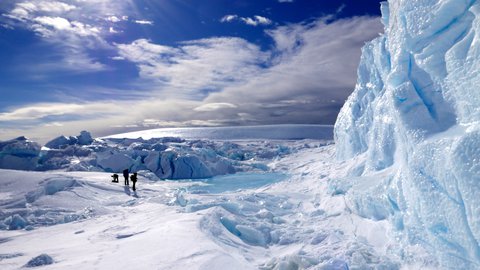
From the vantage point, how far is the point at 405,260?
4.43 meters

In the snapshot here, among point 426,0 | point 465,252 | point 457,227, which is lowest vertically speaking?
point 465,252

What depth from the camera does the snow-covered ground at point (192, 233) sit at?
4.58 meters

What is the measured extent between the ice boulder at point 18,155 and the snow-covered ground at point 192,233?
10422 mm

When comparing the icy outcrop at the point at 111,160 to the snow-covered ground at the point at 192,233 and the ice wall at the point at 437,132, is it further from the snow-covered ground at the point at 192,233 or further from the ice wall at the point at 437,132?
the ice wall at the point at 437,132

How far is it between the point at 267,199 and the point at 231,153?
2072 cm

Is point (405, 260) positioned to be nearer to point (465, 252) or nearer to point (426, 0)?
point (465, 252)

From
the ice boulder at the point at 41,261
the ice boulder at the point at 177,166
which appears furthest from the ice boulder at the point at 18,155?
the ice boulder at the point at 41,261

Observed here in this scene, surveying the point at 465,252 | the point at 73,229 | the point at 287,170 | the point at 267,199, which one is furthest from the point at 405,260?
the point at 287,170

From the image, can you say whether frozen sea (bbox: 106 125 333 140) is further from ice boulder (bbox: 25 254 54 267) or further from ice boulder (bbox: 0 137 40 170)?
ice boulder (bbox: 25 254 54 267)

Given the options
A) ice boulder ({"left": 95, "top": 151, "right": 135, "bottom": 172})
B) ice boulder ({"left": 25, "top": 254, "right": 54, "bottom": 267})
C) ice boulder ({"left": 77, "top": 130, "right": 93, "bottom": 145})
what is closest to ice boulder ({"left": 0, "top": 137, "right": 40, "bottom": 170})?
ice boulder ({"left": 95, "top": 151, "right": 135, "bottom": 172})

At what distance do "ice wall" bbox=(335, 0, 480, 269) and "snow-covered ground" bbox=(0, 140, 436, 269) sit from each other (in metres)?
0.42

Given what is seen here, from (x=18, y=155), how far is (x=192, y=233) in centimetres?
1969

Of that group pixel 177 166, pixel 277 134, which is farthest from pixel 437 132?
pixel 277 134

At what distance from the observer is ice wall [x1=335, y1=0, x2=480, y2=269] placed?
3654 mm
